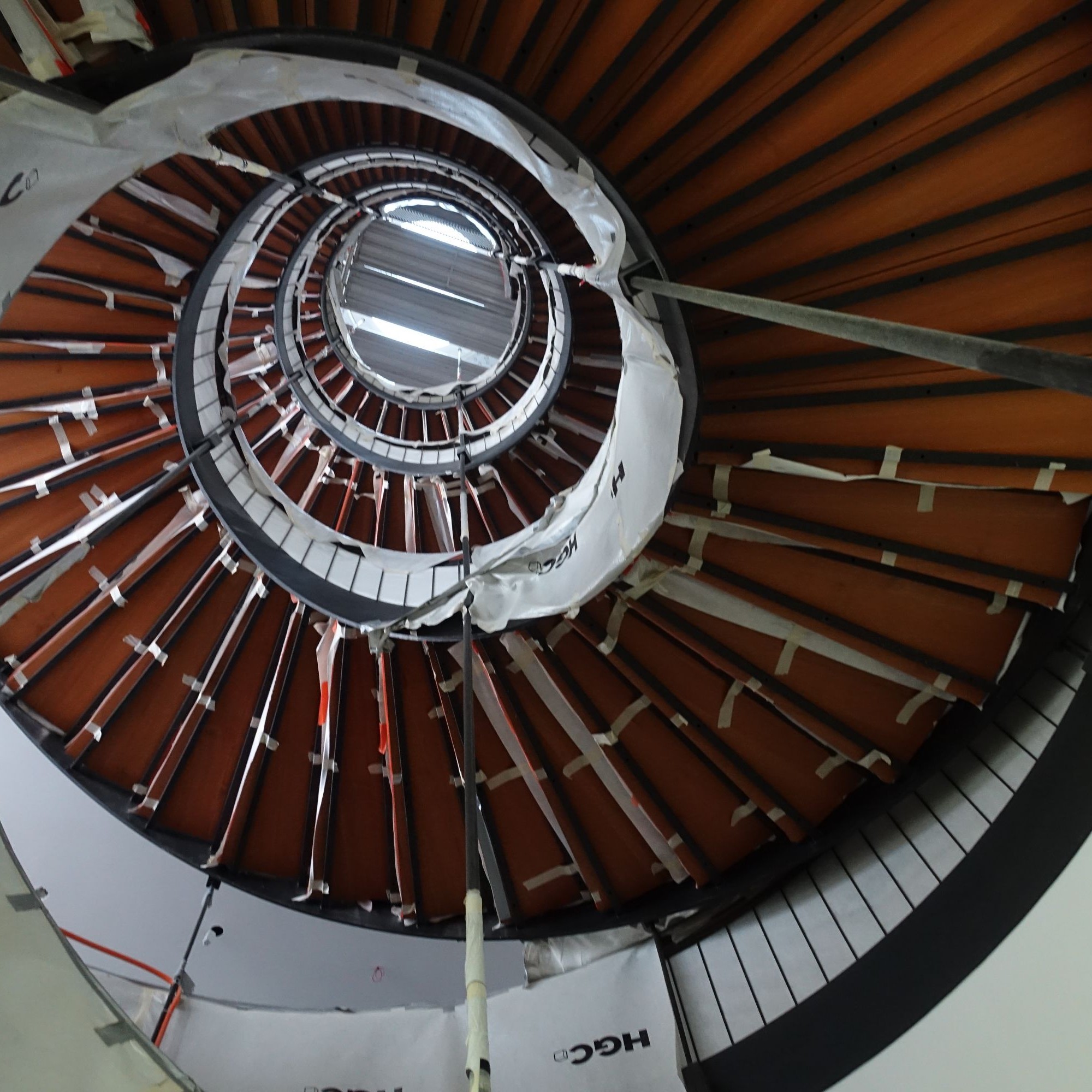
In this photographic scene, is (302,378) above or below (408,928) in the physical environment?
above

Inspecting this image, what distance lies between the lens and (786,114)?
2.84 meters

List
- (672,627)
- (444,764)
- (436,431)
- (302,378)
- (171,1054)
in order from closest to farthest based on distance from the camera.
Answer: (171,1054)
(672,627)
(444,764)
(302,378)
(436,431)

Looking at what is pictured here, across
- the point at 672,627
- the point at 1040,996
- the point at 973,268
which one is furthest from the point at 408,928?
the point at 973,268

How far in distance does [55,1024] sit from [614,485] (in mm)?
2972

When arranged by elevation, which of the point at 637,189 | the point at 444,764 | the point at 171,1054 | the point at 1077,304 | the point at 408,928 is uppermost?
the point at 637,189

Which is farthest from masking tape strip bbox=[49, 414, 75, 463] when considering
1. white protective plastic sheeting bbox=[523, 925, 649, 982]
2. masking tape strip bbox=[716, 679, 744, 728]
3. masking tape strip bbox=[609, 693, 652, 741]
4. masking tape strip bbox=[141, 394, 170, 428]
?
masking tape strip bbox=[716, 679, 744, 728]

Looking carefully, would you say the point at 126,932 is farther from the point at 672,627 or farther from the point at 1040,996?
the point at 1040,996

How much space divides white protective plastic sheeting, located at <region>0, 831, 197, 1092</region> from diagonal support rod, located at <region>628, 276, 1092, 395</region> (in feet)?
6.31

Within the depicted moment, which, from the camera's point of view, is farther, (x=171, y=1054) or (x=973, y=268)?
(x=171, y=1054)

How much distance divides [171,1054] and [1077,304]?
529 cm

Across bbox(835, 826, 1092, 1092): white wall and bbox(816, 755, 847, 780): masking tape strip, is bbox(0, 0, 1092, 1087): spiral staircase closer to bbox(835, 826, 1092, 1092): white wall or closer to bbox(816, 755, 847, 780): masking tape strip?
bbox(816, 755, 847, 780): masking tape strip

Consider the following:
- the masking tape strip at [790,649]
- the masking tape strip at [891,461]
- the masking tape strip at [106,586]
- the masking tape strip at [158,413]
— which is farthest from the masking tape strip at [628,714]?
the masking tape strip at [158,413]

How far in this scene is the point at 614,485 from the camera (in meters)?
3.86

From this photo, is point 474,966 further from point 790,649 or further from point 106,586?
point 106,586
